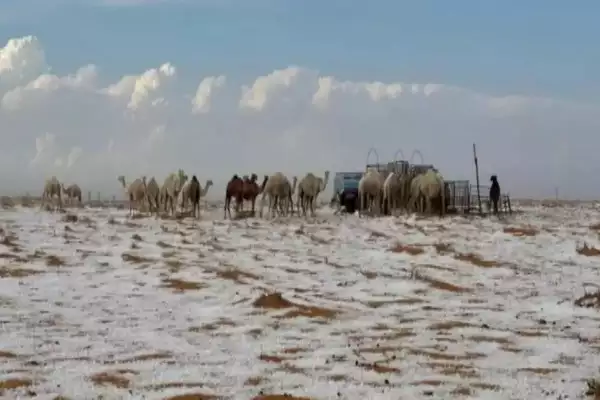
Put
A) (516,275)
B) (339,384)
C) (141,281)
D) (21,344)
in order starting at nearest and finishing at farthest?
(339,384)
(21,344)
(141,281)
(516,275)

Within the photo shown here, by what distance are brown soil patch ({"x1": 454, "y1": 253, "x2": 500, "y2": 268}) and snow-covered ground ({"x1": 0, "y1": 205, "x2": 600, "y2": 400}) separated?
100mm

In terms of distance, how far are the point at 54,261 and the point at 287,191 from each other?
18696 mm

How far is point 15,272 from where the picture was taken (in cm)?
1423

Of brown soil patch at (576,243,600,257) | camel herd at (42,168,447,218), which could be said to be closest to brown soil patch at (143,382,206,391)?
brown soil patch at (576,243,600,257)

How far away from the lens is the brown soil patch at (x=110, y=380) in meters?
7.12

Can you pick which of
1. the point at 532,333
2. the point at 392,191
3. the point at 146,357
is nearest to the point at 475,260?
the point at 532,333

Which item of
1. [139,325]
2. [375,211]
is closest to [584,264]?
[139,325]

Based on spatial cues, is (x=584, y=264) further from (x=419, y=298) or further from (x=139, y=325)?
(x=139, y=325)

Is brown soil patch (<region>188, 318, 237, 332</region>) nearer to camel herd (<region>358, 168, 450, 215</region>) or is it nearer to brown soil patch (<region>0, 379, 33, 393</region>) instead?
brown soil patch (<region>0, 379, 33, 393</region>)

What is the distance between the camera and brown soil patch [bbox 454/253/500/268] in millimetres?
17219

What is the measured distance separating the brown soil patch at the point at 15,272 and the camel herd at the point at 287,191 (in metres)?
18.0

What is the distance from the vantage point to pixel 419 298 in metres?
12.6

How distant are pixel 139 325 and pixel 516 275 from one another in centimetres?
808

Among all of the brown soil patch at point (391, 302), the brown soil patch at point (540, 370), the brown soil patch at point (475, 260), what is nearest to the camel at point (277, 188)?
the brown soil patch at point (475, 260)
